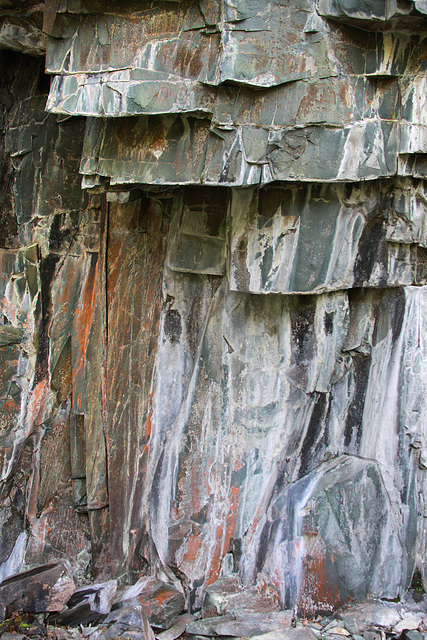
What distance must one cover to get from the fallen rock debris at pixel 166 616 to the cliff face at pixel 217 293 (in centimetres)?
13

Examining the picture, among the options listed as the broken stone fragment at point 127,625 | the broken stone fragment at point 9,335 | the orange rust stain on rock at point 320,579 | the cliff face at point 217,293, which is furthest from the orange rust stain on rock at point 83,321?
the orange rust stain on rock at point 320,579

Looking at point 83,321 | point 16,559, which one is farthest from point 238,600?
point 83,321

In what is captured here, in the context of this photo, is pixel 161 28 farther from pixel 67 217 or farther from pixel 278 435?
pixel 278 435

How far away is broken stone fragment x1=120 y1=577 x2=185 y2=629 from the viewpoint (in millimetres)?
3691

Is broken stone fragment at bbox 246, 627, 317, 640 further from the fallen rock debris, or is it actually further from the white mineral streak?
the white mineral streak

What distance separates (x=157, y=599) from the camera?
3.80 metres

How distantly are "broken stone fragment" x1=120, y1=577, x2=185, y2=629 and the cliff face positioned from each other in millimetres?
96

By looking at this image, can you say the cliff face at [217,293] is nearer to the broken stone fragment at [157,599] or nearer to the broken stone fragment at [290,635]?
the broken stone fragment at [157,599]

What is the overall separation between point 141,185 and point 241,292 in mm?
894

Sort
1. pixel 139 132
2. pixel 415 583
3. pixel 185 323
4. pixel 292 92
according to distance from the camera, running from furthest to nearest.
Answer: pixel 185 323 < pixel 415 583 < pixel 139 132 < pixel 292 92

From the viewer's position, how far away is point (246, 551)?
390 centimetres

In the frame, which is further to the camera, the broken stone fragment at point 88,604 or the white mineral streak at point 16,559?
the white mineral streak at point 16,559

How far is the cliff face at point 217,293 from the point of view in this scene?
309 cm

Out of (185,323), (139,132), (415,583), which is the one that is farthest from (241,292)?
(415,583)
